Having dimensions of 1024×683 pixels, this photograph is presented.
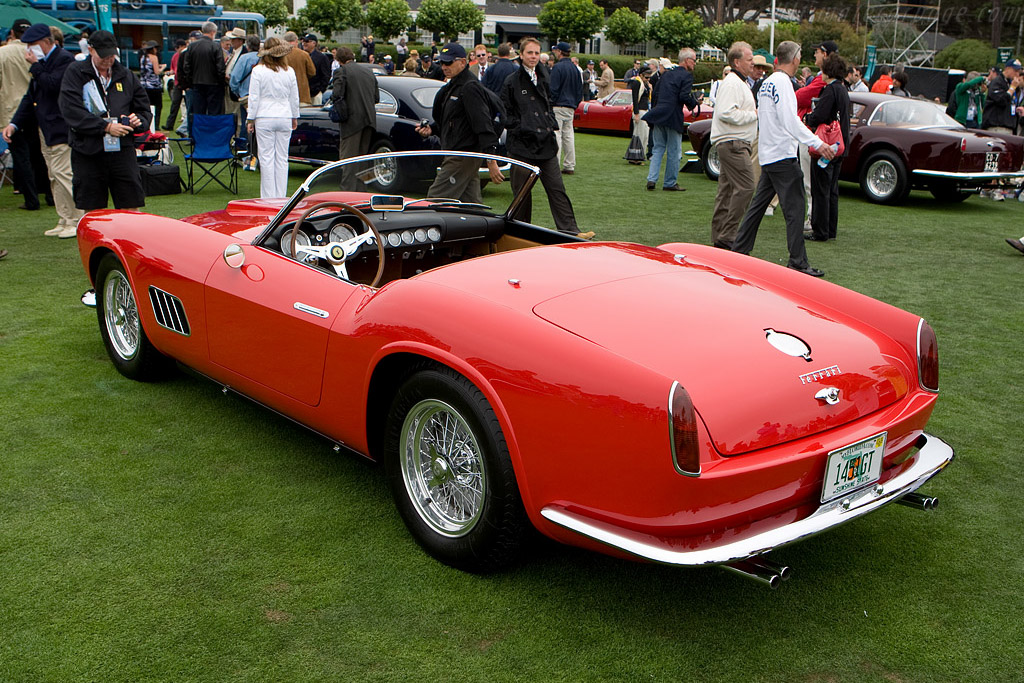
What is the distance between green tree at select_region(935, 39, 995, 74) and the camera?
37531mm

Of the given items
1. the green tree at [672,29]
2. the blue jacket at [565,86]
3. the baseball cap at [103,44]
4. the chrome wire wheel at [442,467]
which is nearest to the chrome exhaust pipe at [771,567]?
the chrome wire wheel at [442,467]

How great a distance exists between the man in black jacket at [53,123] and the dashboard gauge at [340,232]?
5747mm

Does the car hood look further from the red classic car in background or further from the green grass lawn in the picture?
the red classic car in background

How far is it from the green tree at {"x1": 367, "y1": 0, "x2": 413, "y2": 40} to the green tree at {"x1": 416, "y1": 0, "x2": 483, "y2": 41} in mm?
1960

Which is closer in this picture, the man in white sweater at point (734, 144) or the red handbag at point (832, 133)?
the man in white sweater at point (734, 144)

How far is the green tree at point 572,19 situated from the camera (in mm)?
44156

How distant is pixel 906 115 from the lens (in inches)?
476

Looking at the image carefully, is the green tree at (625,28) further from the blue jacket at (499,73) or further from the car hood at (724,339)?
the car hood at (724,339)

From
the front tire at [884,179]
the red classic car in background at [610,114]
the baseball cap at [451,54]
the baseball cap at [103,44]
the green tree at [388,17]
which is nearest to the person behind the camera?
the baseball cap at [103,44]

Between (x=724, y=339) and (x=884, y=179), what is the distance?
10440 mm

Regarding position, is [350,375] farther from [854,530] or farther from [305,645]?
[854,530]

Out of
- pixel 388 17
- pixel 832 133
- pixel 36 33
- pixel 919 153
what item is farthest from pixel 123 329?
pixel 388 17

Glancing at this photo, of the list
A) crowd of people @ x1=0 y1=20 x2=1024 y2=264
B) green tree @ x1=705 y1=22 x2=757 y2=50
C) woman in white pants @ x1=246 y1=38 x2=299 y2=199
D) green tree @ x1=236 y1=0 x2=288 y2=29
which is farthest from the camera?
green tree @ x1=705 y1=22 x2=757 y2=50

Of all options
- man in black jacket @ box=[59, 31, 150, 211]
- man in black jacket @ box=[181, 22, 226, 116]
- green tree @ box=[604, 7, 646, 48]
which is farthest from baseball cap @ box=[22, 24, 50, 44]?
green tree @ box=[604, 7, 646, 48]
